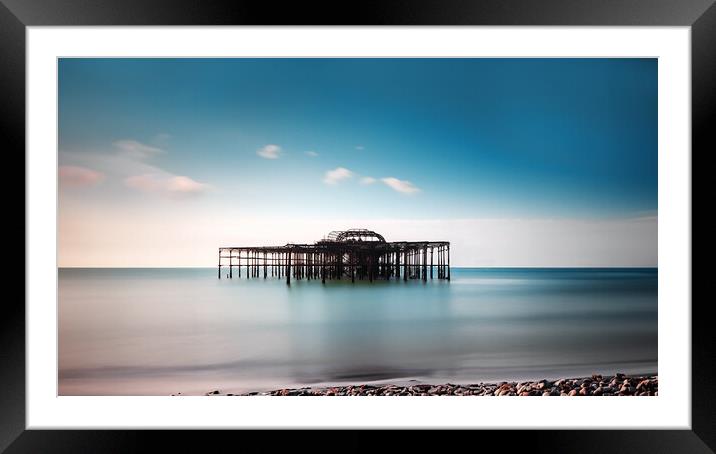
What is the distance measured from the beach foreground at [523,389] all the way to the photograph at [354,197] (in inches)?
3.8

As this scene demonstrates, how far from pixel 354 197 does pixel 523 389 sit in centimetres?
383

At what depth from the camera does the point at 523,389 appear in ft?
11.8

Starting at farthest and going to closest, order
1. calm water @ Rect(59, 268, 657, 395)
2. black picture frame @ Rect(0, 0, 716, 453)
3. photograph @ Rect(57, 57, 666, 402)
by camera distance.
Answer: photograph @ Rect(57, 57, 666, 402), calm water @ Rect(59, 268, 657, 395), black picture frame @ Rect(0, 0, 716, 453)

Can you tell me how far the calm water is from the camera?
4.55 metres

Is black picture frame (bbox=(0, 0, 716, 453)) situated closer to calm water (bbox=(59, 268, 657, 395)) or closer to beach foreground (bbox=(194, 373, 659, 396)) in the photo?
beach foreground (bbox=(194, 373, 659, 396))

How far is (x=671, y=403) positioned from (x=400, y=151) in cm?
442

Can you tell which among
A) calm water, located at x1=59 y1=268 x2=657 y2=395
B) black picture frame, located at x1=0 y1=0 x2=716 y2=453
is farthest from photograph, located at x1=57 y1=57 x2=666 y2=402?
black picture frame, located at x1=0 y1=0 x2=716 y2=453

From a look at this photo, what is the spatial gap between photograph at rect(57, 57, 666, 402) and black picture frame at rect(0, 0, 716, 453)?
2254mm
